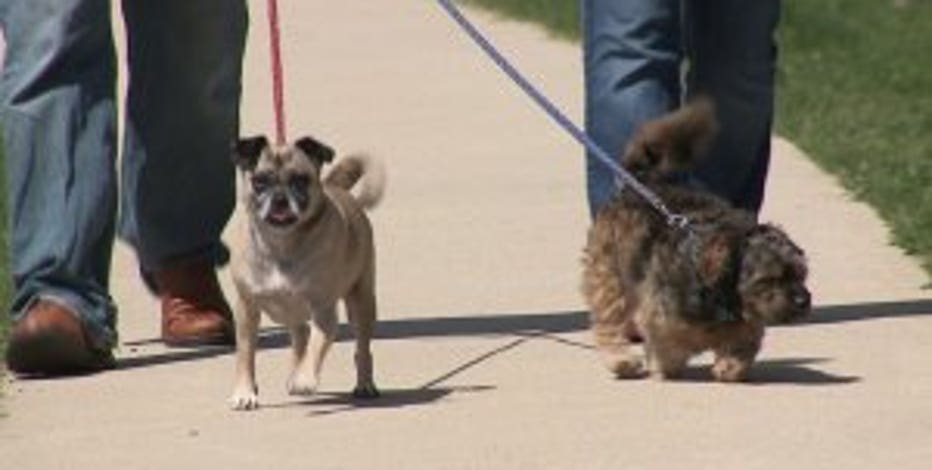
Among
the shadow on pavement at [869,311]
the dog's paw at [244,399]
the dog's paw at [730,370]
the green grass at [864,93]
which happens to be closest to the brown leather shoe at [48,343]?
the dog's paw at [244,399]

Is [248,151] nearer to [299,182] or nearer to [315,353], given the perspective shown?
[299,182]

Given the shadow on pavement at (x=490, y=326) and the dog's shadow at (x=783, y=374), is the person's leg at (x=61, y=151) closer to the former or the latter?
the shadow on pavement at (x=490, y=326)

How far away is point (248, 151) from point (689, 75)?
198 centimetres

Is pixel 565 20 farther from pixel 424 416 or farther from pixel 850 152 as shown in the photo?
pixel 424 416

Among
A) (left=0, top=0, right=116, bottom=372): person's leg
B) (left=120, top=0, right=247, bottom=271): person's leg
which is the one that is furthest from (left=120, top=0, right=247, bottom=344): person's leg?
(left=0, top=0, right=116, bottom=372): person's leg

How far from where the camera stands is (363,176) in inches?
339

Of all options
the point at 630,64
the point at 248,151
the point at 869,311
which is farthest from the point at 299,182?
the point at 869,311

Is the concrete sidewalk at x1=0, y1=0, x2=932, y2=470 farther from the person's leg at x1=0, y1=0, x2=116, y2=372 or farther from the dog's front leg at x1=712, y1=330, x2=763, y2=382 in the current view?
the person's leg at x1=0, y1=0, x2=116, y2=372

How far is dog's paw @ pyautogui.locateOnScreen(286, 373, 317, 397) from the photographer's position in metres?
7.79

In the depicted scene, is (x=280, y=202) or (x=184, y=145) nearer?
(x=280, y=202)

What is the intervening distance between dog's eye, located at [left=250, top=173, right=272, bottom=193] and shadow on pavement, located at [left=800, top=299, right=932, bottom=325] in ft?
6.89

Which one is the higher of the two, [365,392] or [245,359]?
[245,359]

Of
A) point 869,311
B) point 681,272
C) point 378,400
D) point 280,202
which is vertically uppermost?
point 280,202

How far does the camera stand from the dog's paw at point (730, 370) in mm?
7992
